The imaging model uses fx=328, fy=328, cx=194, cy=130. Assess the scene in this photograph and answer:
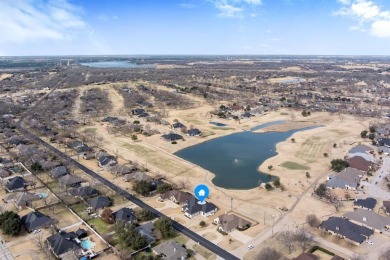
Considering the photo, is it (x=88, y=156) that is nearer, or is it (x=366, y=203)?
(x=366, y=203)

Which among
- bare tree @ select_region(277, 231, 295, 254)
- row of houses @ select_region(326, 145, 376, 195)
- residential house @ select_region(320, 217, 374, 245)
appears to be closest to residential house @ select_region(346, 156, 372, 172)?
row of houses @ select_region(326, 145, 376, 195)

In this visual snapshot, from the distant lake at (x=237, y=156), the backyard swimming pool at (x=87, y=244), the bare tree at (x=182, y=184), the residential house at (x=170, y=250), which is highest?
the residential house at (x=170, y=250)

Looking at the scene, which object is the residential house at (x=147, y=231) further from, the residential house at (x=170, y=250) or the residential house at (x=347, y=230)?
the residential house at (x=347, y=230)

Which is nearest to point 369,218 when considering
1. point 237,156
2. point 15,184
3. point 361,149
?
point 361,149

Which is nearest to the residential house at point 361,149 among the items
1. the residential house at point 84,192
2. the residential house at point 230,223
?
the residential house at point 230,223

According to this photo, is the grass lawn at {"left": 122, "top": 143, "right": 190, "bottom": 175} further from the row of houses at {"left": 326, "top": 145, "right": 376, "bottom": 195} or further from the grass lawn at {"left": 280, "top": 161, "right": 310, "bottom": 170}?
the row of houses at {"left": 326, "top": 145, "right": 376, "bottom": 195}

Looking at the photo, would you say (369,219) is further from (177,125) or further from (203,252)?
(177,125)

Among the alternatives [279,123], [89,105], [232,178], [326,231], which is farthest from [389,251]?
[89,105]

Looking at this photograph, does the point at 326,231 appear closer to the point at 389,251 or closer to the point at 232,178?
the point at 389,251
